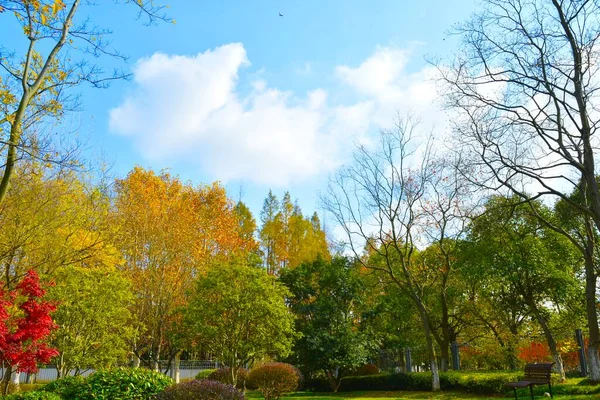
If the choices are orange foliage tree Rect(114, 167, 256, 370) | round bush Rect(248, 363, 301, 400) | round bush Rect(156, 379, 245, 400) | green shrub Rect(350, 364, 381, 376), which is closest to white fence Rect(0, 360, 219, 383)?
orange foliage tree Rect(114, 167, 256, 370)

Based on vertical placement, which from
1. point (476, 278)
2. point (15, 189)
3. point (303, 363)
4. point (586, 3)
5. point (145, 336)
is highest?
point (586, 3)

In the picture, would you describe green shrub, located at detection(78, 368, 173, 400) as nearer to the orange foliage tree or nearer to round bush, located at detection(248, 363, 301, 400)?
round bush, located at detection(248, 363, 301, 400)

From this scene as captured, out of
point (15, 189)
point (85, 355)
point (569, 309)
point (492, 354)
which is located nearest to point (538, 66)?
point (569, 309)

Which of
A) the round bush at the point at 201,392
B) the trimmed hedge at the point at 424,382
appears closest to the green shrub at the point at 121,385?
the round bush at the point at 201,392

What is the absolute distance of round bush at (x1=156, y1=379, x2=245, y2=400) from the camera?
7965 millimetres

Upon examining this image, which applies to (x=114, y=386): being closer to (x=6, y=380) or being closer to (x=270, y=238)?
(x=6, y=380)

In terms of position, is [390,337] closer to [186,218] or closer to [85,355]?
[186,218]

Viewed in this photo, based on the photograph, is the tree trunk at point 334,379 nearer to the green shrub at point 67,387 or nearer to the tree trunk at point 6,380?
the green shrub at point 67,387

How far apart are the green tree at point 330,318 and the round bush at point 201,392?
10.1 metres

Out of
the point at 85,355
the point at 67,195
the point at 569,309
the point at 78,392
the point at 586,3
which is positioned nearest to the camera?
the point at 586,3

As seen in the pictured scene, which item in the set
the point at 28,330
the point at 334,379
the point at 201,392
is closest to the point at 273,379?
the point at 201,392

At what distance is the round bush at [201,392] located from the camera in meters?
7.96

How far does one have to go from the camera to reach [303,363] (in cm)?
1892

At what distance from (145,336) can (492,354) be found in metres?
14.0
